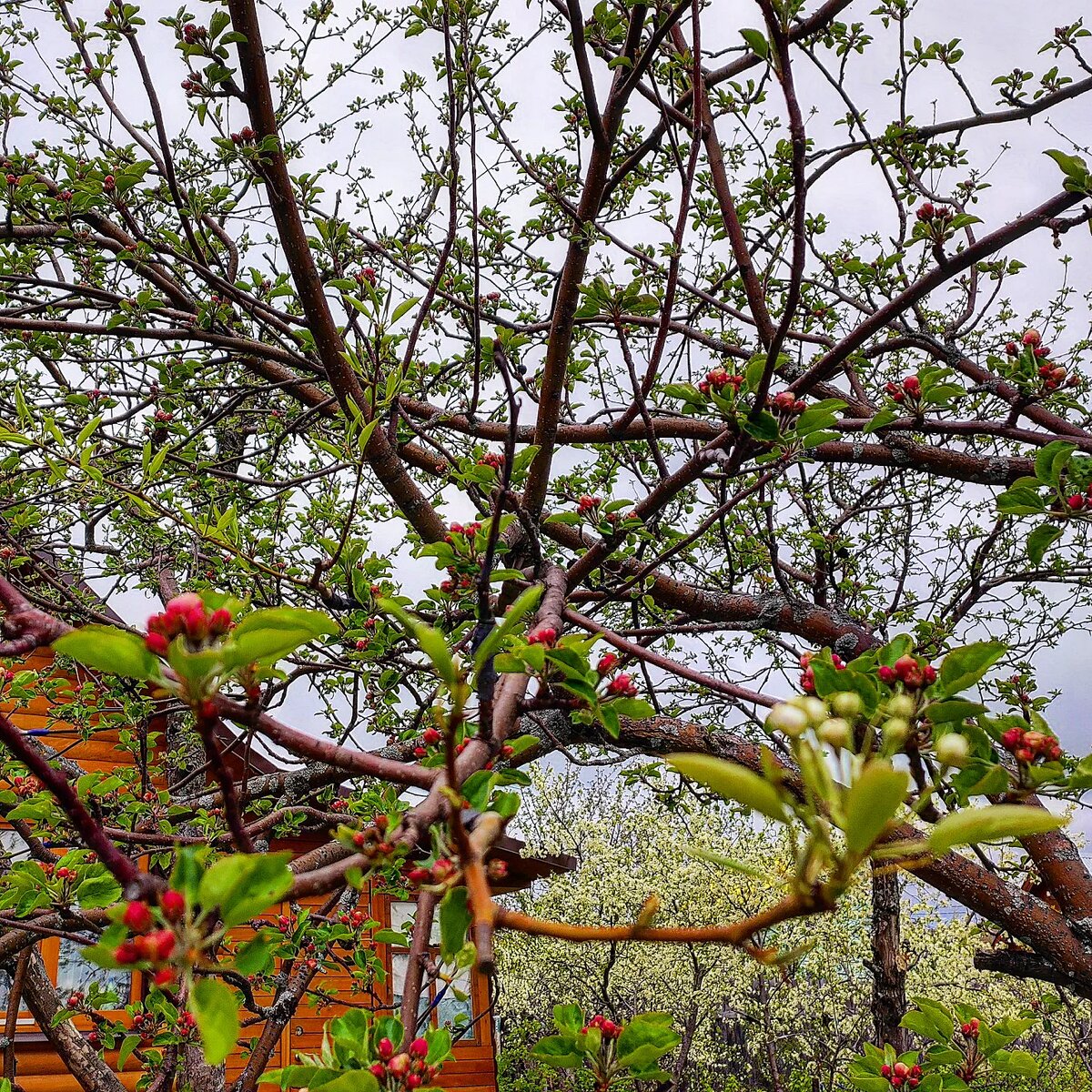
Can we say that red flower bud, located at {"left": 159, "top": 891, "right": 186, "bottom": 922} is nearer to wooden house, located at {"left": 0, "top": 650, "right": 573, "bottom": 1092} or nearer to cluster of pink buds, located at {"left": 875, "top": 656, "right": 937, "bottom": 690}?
cluster of pink buds, located at {"left": 875, "top": 656, "right": 937, "bottom": 690}

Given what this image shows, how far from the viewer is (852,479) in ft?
19.5

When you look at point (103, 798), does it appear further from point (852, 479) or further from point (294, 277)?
point (852, 479)

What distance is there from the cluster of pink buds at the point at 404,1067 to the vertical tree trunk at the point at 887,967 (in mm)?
5914

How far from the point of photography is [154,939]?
570 mm

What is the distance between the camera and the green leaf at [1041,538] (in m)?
1.44

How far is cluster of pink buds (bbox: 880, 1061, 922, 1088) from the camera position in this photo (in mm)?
1756

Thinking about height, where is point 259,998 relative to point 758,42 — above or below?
below

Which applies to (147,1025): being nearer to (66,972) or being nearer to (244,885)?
(66,972)

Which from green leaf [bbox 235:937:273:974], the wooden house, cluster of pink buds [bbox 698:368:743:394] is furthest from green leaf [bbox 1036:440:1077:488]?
the wooden house

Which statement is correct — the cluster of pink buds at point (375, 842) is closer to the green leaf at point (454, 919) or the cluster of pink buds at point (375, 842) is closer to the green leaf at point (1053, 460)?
the green leaf at point (454, 919)

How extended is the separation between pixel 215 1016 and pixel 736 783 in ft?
1.39

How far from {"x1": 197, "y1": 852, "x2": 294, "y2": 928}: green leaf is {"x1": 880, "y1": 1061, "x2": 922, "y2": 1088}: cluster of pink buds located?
1669mm

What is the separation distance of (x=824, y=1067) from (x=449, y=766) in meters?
15.4

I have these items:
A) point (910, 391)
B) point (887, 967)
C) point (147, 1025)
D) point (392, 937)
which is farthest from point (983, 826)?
point (887, 967)
